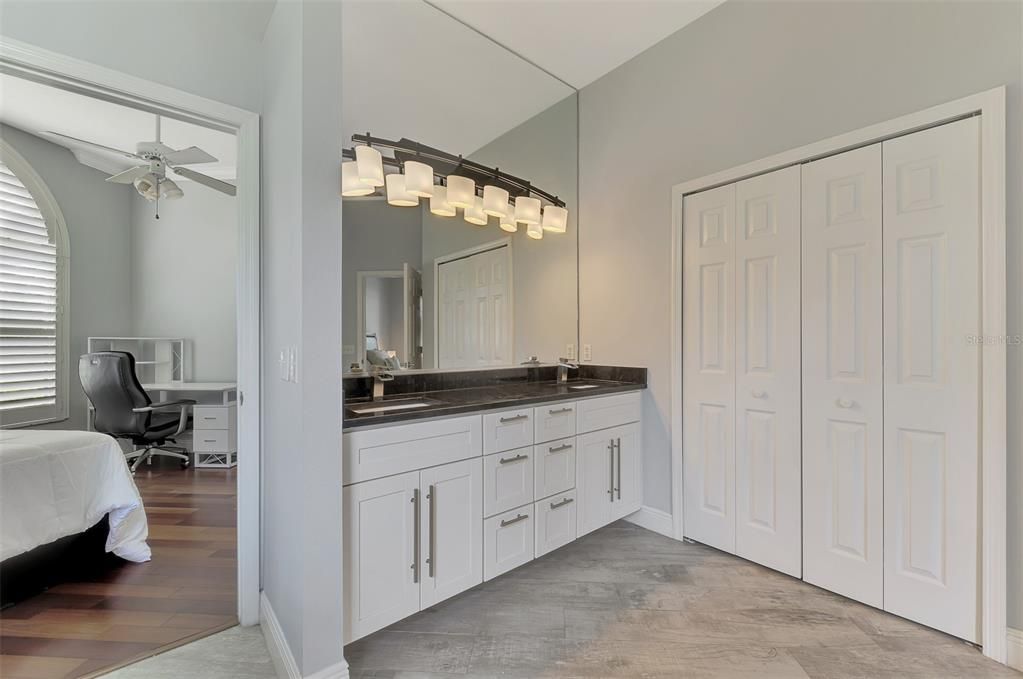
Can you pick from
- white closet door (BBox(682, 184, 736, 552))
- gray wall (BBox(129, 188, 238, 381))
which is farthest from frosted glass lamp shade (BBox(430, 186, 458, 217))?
gray wall (BBox(129, 188, 238, 381))

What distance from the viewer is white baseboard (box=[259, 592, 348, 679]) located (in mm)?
1419

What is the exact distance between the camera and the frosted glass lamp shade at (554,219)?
3.02 meters

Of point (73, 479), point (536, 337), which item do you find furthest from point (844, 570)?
point (73, 479)

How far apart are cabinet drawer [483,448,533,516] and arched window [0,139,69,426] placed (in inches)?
159

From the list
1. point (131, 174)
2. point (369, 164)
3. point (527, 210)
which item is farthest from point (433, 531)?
point (131, 174)

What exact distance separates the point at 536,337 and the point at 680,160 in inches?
52.7

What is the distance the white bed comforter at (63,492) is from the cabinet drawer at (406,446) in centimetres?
161

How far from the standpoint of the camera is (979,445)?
1.62 m

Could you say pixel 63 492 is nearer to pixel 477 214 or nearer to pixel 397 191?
pixel 397 191

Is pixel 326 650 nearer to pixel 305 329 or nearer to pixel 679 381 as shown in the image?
pixel 305 329

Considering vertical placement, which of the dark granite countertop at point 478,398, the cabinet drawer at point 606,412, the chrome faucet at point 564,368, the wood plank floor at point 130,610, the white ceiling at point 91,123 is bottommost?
the wood plank floor at point 130,610

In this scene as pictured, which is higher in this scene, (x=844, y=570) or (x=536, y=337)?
(x=536, y=337)

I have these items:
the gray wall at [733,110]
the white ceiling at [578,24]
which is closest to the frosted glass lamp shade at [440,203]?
the white ceiling at [578,24]

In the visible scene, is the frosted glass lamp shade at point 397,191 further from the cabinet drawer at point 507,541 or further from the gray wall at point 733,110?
the cabinet drawer at point 507,541
